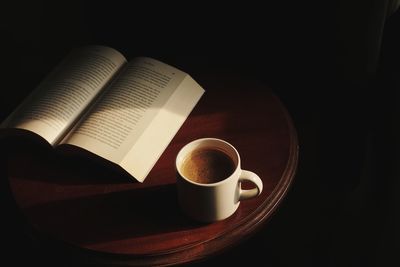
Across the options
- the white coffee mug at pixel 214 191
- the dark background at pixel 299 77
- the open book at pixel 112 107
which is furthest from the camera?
the dark background at pixel 299 77

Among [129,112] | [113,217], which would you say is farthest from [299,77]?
[113,217]

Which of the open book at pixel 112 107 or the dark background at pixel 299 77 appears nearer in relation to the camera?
the open book at pixel 112 107

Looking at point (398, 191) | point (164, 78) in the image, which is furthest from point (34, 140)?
point (398, 191)

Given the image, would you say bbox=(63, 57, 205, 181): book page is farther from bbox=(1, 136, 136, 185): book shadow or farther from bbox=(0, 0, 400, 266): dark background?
bbox=(0, 0, 400, 266): dark background

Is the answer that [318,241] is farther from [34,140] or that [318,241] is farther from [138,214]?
[34,140]

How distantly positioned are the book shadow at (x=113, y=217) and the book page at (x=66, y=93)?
0.38 ft

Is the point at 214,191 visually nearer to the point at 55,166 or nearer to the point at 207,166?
the point at 207,166

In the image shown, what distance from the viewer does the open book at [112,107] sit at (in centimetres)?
72

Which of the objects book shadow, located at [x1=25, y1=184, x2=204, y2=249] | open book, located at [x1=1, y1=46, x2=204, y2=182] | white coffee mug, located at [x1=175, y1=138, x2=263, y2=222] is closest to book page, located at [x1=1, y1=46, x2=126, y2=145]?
open book, located at [x1=1, y1=46, x2=204, y2=182]

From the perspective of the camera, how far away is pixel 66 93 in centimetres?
Result: 79

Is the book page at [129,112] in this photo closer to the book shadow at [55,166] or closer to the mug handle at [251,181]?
the book shadow at [55,166]

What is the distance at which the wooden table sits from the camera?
0.65 metres

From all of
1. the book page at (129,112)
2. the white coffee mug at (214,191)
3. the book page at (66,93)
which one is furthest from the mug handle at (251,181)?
the book page at (66,93)

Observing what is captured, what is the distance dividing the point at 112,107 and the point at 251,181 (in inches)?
10.5
